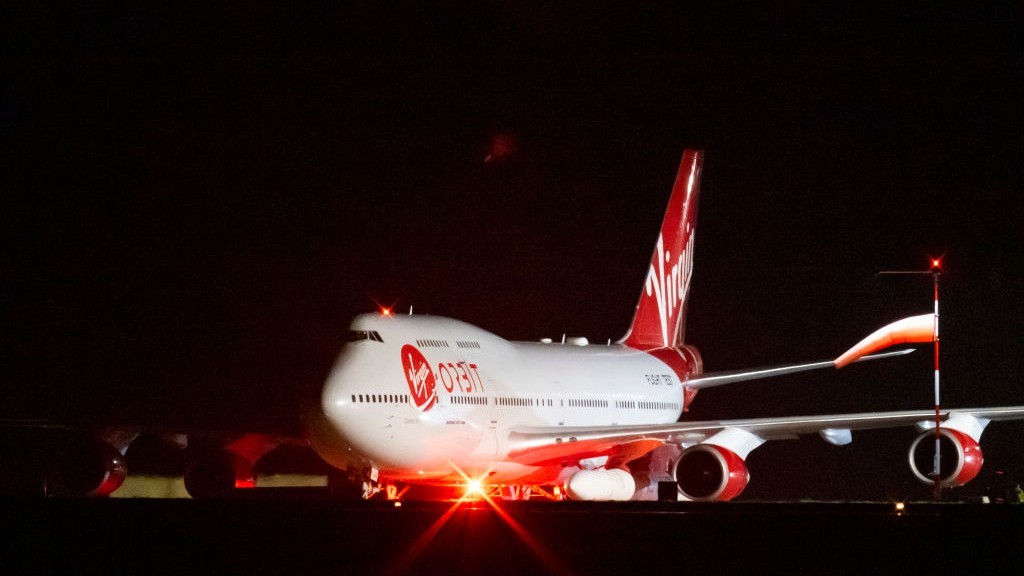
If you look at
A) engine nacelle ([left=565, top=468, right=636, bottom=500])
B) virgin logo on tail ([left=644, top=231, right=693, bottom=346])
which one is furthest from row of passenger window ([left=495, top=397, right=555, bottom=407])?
virgin logo on tail ([left=644, top=231, right=693, bottom=346])

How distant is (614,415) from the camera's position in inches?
1414

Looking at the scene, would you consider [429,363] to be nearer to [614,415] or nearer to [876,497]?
[614,415]

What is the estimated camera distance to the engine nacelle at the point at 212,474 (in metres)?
31.0

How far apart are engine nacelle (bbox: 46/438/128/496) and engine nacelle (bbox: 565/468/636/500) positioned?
9946 mm

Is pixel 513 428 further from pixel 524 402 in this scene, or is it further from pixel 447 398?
pixel 447 398

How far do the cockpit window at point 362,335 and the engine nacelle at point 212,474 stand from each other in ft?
20.2

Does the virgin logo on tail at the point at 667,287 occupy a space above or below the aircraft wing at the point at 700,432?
above

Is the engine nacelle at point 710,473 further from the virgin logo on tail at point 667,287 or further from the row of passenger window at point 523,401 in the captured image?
the virgin logo on tail at point 667,287

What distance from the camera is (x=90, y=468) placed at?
29484mm

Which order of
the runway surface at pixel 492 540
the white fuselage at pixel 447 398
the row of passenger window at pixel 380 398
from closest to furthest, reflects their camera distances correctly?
1. the runway surface at pixel 492 540
2. the row of passenger window at pixel 380 398
3. the white fuselage at pixel 447 398

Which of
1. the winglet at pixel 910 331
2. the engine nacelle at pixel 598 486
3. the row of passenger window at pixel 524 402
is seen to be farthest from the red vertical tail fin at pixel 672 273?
the engine nacelle at pixel 598 486

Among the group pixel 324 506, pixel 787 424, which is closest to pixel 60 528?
pixel 324 506

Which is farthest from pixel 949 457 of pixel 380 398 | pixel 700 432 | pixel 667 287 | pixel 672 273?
pixel 672 273

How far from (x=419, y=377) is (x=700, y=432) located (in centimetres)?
700
